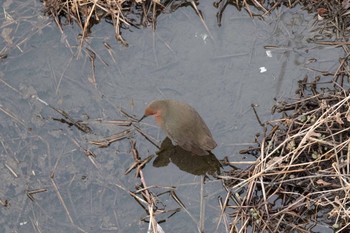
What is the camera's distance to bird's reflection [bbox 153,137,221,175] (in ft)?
20.7

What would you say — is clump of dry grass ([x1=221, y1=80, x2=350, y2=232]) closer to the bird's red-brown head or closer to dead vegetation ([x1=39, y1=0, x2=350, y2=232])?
dead vegetation ([x1=39, y1=0, x2=350, y2=232])

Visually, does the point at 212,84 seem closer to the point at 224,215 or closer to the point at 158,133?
the point at 158,133

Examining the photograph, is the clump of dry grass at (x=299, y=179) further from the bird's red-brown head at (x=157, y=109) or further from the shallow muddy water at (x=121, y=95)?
the bird's red-brown head at (x=157, y=109)

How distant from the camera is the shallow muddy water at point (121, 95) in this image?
611 cm

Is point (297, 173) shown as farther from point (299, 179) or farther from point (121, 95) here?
point (121, 95)

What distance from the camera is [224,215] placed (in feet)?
19.5

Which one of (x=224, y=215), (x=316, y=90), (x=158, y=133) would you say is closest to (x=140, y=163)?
(x=158, y=133)

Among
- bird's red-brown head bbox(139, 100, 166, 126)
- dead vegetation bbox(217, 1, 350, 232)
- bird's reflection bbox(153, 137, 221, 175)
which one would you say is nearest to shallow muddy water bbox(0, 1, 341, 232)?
bird's reflection bbox(153, 137, 221, 175)

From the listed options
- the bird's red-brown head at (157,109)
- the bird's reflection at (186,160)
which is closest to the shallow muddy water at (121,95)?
the bird's reflection at (186,160)

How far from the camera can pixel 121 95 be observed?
6.71 m

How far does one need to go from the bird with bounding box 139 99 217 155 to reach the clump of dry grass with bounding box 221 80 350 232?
1.14 feet

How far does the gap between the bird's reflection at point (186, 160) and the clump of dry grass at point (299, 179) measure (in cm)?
20

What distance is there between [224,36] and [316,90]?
41.7 inches

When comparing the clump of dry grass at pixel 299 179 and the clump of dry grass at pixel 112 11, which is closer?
the clump of dry grass at pixel 299 179
